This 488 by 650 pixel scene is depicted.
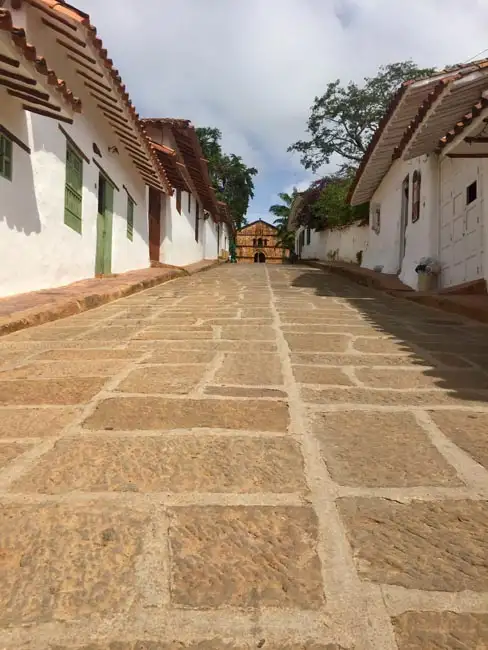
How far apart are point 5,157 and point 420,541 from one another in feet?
19.3

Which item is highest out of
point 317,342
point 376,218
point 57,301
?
point 376,218

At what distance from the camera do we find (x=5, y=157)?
5512mm

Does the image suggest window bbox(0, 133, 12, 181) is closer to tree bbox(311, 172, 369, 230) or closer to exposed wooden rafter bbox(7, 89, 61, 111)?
exposed wooden rafter bbox(7, 89, 61, 111)

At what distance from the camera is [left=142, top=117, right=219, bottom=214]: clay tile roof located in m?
14.1

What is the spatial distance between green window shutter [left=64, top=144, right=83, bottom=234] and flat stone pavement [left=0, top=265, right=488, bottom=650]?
4.94 metres

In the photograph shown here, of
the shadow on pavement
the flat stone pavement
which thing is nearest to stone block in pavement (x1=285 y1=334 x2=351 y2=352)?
the shadow on pavement

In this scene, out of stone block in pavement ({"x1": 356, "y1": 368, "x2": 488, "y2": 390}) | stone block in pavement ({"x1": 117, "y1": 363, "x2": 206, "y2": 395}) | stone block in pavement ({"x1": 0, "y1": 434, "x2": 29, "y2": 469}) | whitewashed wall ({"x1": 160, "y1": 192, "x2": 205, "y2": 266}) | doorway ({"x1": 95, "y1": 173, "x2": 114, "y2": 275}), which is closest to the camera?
stone block in pavement ({"x1": 0, "y1": 434, "x2": 29, "y2": 469})

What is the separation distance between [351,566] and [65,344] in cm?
331

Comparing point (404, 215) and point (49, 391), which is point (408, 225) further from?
point (49, 391)

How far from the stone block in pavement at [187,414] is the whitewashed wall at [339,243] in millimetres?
16343

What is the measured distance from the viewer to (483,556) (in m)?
1.23

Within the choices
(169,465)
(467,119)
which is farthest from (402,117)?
(169,465)

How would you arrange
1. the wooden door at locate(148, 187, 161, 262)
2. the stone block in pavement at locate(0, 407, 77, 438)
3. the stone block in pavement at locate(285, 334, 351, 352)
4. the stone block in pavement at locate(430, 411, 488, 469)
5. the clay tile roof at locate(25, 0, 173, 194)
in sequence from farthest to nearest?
the wooden door at locate(148, 187, 161, 262)
the clay tile roof at locate(25, 0, 173, 194)
the stone block in pavement at locate(285, 334, 351, 352)
the stone block in pavement at locate(0, 407, 77, 438)
the stone block in pavement at locate(430, 411, 488, 469)

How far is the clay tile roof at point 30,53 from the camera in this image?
403 cm
